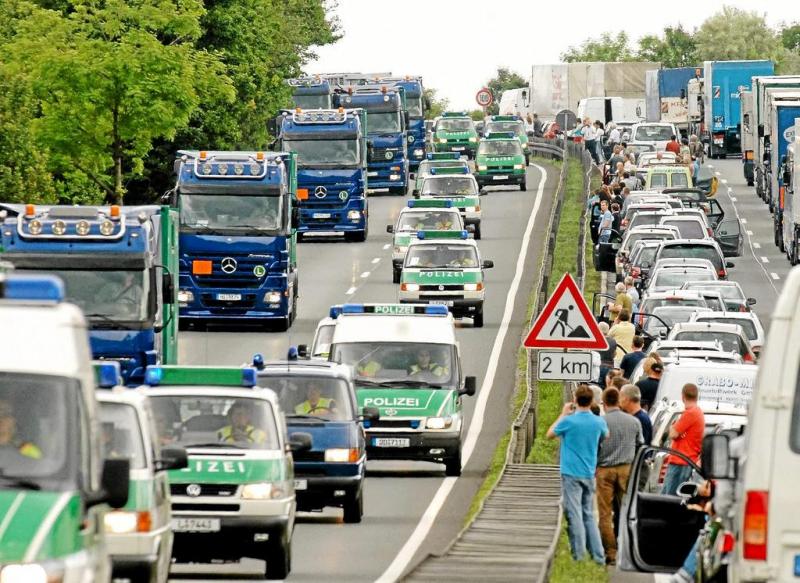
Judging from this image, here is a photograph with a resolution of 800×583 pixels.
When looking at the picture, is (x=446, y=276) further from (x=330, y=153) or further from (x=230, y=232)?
(x=330, y=153)

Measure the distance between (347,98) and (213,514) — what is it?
50.6 meters

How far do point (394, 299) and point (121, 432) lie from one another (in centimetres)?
3200

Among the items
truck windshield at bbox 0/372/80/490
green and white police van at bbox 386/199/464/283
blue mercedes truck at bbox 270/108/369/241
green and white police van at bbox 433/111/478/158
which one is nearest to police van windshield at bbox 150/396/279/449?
truck windshield at bbox 0/372/80/490

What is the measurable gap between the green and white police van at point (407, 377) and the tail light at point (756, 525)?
52.2ft

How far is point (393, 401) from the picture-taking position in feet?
87.9

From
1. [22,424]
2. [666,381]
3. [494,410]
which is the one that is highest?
[22,424]

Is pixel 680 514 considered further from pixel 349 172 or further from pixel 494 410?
pixel 349 172

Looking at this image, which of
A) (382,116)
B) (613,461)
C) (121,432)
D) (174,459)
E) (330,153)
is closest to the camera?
(174,459)

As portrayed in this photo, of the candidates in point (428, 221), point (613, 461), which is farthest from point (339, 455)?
point (428, 221)

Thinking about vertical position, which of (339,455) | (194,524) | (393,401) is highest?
(194,524)

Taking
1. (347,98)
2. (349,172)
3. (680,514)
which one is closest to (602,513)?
(680,514)

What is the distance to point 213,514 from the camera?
18.4m

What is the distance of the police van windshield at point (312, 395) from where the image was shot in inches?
897

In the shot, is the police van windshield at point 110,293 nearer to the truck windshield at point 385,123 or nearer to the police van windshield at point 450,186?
the police van windshield at point 450,186
